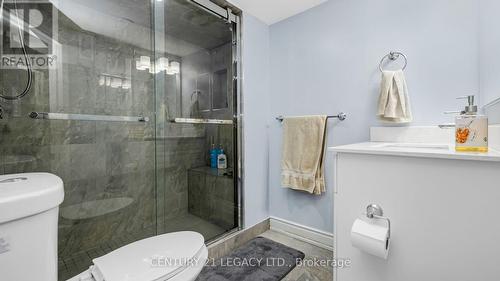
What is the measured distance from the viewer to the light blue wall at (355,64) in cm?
115

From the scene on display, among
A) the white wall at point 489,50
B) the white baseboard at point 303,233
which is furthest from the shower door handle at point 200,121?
the white wall at point 489,50

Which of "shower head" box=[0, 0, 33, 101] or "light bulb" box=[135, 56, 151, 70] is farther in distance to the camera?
"light bulb" box=[135, 56, 151, 70]

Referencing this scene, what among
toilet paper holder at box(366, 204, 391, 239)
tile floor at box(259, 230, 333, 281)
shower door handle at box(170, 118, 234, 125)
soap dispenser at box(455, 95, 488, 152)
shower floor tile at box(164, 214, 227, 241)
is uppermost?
shower door handle at box(170, 118, 234, 125)

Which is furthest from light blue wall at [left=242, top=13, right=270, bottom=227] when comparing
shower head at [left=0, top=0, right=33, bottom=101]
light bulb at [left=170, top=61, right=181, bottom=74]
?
shower head at [left=0, top=0, right=33, bottom=101]

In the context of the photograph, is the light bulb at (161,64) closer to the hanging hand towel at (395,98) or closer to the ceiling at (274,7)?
the ceiling at (274,7)

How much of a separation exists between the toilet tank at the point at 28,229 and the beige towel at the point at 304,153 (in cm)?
140

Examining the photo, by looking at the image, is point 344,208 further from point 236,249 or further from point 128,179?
point 128,179

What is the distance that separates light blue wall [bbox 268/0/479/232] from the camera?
45.4 inches

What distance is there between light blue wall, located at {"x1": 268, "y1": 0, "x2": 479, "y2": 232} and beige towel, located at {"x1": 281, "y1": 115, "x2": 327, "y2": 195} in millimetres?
85

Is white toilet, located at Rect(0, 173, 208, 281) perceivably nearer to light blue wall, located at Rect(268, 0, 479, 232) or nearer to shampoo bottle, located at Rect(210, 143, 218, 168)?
shampoo bottle, located at Rect(210, 143, 218, 168)

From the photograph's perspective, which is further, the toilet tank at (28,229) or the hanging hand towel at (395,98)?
the hanging hand towel at (395,98)

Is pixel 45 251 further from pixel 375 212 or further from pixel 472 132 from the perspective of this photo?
pixel 472 132

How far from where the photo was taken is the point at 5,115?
1.01m

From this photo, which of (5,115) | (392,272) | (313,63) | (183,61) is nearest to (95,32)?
(183,61)
